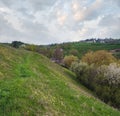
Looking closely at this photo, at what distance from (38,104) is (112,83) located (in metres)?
44.9

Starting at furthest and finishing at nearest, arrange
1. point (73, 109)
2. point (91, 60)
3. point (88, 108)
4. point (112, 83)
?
point (91, 60) → point (112, 83) → point (88, 108) → point (73, 109)

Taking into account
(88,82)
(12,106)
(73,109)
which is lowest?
(88,82)

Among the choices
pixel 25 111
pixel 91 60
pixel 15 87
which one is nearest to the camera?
pixel 25 111

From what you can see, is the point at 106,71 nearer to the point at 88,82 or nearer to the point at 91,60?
the point at 88,82

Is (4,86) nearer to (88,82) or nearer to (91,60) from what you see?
(88,82)

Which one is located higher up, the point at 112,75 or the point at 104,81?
the point at 112,75

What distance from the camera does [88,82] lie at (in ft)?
232

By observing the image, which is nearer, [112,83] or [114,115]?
[114,115]

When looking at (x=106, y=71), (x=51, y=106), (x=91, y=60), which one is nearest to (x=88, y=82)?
(x=106, y=71)

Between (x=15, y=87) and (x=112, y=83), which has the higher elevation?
(x=15, y=87)

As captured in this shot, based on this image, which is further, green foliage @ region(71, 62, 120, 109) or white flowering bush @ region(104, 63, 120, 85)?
white flowering bush @ region(104, 63, 120, 85)

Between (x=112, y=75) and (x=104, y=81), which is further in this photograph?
(x=112, y=75)

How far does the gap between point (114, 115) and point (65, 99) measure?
14.8 feet

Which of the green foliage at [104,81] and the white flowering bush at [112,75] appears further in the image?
the white flowering bush at [112,75]
